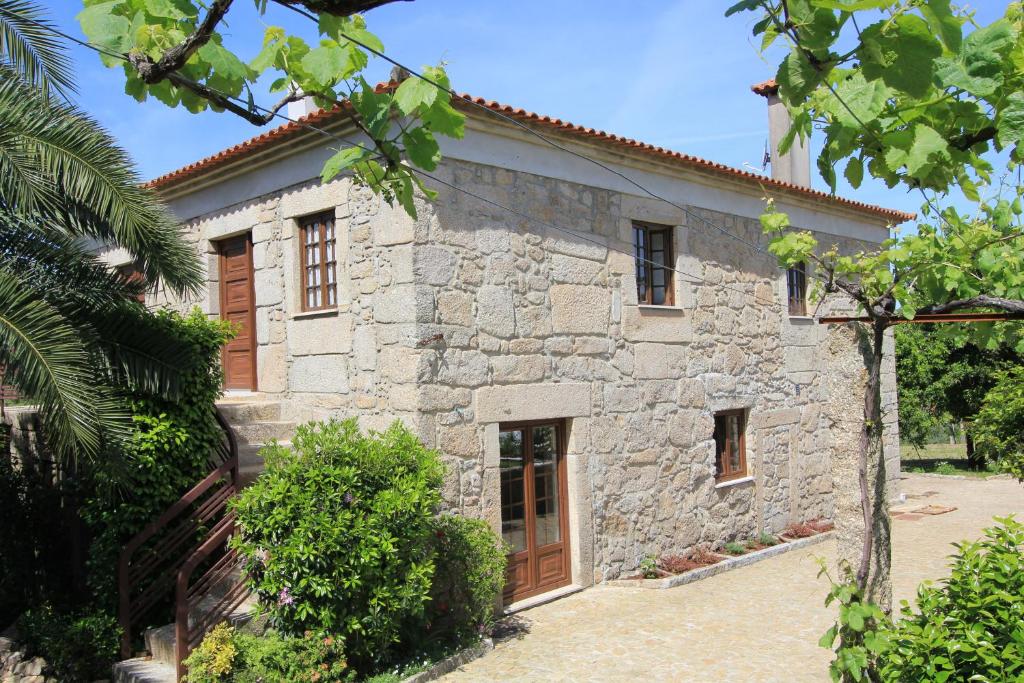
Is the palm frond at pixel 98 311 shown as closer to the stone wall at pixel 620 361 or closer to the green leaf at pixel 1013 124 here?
the stone wall at pixel 620 361

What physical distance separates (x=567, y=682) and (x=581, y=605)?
2.00 m

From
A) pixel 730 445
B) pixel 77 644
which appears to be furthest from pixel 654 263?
pixel 77 644

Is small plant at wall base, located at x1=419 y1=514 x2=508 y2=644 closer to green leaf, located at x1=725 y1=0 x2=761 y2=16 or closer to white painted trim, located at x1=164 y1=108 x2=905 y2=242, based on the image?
white painted trim, located at x1=164 y1=108 x2=905 y2=242

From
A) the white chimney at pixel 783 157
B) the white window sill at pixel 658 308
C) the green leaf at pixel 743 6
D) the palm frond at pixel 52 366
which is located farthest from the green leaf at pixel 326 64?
the white chimney at pixel 783 157

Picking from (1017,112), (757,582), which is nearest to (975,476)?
(757,582)

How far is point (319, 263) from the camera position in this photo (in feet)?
27.5

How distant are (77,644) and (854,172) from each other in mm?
6603

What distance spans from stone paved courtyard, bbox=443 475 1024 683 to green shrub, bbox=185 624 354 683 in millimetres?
914

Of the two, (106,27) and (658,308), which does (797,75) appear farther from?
(658,308)

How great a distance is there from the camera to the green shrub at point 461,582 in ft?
22.7

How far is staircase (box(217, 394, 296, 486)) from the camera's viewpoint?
793cm

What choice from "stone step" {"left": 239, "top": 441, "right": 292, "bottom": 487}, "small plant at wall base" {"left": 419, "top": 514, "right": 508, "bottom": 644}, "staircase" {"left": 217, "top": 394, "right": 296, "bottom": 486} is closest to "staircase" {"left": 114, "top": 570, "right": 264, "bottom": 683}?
"stone step" {"left": 239, "top": 441, "right": 292, "bottom": 487}

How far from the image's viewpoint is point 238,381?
9.49 m

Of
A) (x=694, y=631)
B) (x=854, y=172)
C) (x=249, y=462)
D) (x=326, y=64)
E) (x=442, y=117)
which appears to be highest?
(x=326, y=64)
